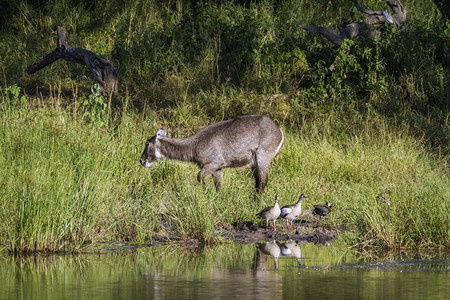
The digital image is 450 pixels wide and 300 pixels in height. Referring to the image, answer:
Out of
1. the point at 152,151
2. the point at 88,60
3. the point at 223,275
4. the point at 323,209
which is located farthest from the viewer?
the point at 88,60

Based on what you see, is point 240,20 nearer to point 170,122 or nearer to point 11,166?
point 170,122

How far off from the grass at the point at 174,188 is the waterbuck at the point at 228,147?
182mm

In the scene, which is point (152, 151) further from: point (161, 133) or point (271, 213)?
point (271, 213)

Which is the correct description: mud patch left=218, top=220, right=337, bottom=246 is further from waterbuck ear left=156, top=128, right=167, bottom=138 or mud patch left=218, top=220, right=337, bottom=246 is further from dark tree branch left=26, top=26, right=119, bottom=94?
dark tree branch left=26, top=26, right=119, bottom=94

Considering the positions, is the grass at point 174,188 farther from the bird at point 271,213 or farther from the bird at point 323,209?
the bird at point 271,213

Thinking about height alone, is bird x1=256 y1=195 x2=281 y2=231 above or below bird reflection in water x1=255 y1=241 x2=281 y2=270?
above

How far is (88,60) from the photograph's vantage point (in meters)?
16.4

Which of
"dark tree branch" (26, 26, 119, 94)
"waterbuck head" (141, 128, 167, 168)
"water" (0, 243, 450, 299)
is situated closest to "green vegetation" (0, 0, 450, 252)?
"waterbuck head" (141, 128, 167, 168)

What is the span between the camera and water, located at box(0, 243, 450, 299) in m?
6.70

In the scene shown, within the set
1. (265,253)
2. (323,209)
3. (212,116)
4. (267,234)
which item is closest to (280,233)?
(267,234)

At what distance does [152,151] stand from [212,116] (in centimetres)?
359

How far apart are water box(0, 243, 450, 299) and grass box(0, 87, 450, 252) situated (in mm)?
362

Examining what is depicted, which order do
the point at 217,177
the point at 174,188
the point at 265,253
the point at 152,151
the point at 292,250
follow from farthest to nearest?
the point at 152,151 < the point at 217,177 < the point at 174,188 < the point at 292,250 < the point at 265,253

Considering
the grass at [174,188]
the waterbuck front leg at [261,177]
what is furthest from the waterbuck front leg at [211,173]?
the waterbuck front leg at [261,177]
